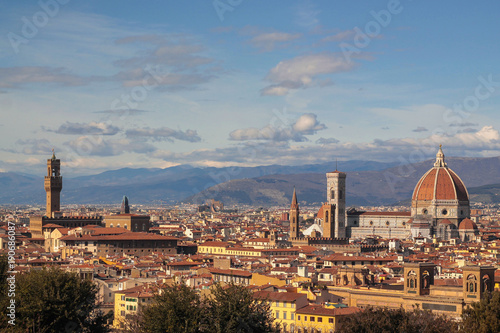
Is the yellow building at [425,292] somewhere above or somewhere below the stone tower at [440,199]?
below

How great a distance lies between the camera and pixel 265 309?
39031 mm

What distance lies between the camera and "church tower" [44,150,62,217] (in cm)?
11888

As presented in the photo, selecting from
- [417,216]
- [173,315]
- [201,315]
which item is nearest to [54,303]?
[173,315]

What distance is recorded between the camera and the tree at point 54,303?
36062mm

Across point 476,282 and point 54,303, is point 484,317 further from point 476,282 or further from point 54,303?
point 54,303

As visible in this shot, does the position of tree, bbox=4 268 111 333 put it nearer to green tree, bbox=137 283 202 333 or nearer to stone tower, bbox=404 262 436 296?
green tree, bbox=137 283 202 333

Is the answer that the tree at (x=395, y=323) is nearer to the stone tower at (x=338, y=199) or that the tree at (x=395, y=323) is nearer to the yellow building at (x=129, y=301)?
the yellow building at (x=129, y=301)

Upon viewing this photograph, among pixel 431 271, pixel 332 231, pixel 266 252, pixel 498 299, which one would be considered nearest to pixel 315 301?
pixel 431 271

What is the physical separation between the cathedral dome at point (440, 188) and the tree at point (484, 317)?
91.5m

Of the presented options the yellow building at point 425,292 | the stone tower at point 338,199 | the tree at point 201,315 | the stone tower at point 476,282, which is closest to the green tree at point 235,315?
the tree at point 201,315

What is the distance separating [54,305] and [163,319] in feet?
15.5

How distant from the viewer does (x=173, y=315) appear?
3503cm

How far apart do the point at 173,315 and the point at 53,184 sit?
285 feet

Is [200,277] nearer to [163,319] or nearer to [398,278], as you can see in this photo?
[398,278]
